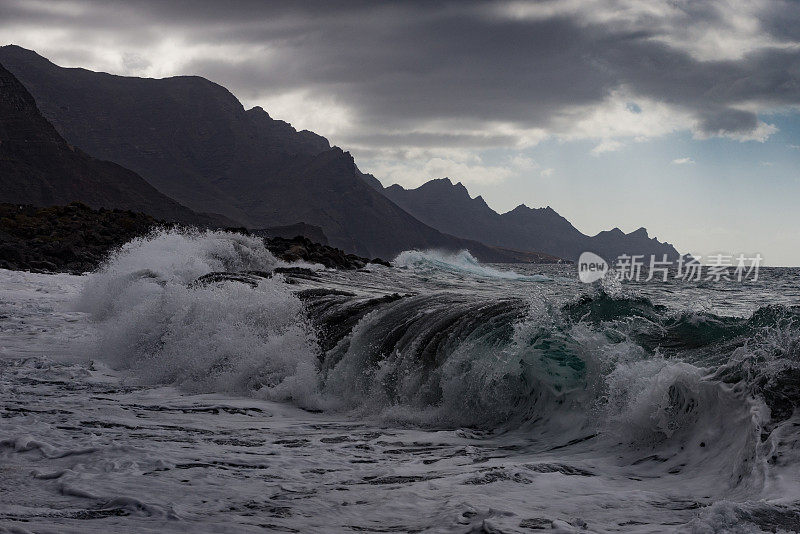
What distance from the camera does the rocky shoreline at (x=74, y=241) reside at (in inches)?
856

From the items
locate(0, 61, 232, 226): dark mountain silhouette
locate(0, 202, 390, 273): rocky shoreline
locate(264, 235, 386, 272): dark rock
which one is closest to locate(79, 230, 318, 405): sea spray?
locate(0, 202, 390, 273): rocky shoreline

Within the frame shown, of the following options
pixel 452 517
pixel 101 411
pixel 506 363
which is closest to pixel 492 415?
pixel 506 363

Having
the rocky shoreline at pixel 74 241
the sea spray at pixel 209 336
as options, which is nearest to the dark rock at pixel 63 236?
the rocky shoreline at pixel 74 241

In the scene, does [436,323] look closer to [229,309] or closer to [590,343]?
[590,343]

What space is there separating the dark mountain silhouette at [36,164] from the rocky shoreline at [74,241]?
5214 cm

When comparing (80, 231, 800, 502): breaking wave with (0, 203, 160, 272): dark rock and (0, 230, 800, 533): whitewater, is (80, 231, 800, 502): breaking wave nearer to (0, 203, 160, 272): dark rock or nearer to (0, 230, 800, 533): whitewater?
(0, 230, 800, 533): whitewater

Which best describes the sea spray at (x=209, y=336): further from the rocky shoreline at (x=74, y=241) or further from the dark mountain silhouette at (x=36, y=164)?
the dark mountain silhouette at (x=36, y=164)

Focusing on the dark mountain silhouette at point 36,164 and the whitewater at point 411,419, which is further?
the dark mountain silhouette at point 36,164

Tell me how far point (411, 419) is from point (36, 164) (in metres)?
95.0

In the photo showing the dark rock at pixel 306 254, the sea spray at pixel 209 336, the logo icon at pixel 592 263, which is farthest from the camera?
the dark rock at pixel 306 254

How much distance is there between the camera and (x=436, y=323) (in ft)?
28.8

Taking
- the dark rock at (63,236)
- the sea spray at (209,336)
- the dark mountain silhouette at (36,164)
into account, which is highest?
the dark mountain silhouette at (36,164)

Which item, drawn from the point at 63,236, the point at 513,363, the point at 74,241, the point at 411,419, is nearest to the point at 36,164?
the point at 63,236

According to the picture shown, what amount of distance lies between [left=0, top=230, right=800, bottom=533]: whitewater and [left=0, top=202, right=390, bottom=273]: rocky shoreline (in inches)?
450
